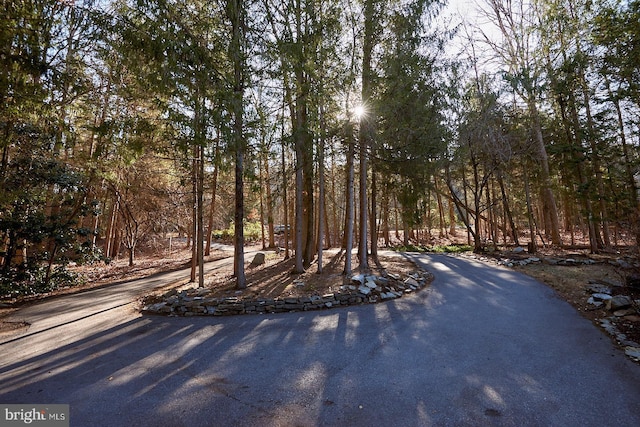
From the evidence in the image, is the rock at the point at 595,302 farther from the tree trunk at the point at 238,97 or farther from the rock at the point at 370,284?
the tree trunk at the point at 238,97

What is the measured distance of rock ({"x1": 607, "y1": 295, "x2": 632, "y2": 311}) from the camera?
469 centimetres

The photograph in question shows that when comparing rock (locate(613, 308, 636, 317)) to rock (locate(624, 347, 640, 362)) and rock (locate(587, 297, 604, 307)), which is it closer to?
rock (locate(587, 297, 604, 307))

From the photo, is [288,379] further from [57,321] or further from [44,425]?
[57,321]

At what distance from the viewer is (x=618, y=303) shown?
4.74 metres

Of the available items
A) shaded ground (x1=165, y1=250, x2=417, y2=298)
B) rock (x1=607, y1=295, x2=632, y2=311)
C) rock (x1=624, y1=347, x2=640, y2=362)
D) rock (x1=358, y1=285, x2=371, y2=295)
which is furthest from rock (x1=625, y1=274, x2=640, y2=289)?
rock (x1=358, y1=285, x2=371, y2=295)

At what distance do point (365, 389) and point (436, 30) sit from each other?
8.48 meters

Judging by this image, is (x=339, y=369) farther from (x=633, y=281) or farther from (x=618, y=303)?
(x=633, y=281)

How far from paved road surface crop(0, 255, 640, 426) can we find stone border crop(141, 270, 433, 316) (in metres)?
0.30

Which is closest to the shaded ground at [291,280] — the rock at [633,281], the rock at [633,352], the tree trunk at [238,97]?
the tree trunk at [238,97]

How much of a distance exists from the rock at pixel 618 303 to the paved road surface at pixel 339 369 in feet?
1.89

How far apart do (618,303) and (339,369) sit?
5140mm

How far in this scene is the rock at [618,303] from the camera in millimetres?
4691

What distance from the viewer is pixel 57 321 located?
5.96 meters

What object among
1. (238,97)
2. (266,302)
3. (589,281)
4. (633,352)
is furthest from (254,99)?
(589,281)
